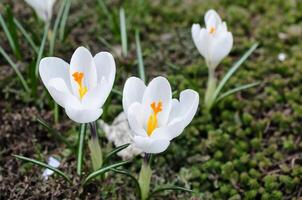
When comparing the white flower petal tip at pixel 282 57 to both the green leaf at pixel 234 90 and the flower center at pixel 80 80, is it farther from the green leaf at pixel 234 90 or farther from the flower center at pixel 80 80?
the flower center at pixel 80 80

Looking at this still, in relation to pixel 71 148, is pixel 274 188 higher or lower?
lower

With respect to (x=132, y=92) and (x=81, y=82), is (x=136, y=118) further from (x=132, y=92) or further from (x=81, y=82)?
(x=81, y=82)

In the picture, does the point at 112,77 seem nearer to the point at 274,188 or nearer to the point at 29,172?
the point at 29,172

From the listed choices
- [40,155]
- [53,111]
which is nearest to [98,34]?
[53,111]

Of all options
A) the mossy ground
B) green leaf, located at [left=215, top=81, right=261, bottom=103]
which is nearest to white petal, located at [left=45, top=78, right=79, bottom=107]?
the mossy ground

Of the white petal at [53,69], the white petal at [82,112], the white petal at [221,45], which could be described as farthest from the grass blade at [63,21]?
the white petal at [82,112]

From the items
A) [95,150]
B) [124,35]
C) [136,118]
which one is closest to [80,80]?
[136,118]

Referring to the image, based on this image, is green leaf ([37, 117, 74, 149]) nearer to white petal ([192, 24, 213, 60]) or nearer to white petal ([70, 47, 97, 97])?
white petal ([70, 47, 97, 97])
